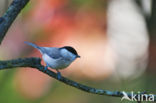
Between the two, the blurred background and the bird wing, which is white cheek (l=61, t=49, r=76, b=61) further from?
the blurred background

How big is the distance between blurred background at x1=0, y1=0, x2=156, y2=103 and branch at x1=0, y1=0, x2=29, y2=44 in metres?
1.89

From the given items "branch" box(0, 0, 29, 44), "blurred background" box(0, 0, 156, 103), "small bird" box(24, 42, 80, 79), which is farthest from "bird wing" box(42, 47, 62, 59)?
Answer: "blurred background" box(0, 0, 156, 103)

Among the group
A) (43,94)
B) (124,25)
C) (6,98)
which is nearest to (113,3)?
(124,25)

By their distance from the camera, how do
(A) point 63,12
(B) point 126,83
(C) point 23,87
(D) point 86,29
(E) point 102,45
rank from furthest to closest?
(E) point 102,45
(B) point 126,83
(D) point 86,29
(A) point 63,12
(C) point 23,87

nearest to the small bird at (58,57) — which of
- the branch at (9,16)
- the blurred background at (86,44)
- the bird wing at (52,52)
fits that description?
the bird wing at (52,52)

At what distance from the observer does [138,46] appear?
234 inches

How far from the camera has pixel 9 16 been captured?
2.03 meters

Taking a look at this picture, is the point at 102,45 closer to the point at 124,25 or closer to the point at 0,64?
the point at 124,25

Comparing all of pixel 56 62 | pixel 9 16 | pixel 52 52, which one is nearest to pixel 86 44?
pixel 52 52

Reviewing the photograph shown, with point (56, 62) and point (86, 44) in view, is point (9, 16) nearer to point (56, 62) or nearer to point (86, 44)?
point (56, 62)

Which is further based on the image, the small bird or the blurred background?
the blurred background

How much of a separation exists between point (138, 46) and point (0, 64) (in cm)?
439

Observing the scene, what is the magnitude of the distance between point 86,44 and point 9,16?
3.56 meters

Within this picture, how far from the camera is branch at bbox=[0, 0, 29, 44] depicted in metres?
1.95
